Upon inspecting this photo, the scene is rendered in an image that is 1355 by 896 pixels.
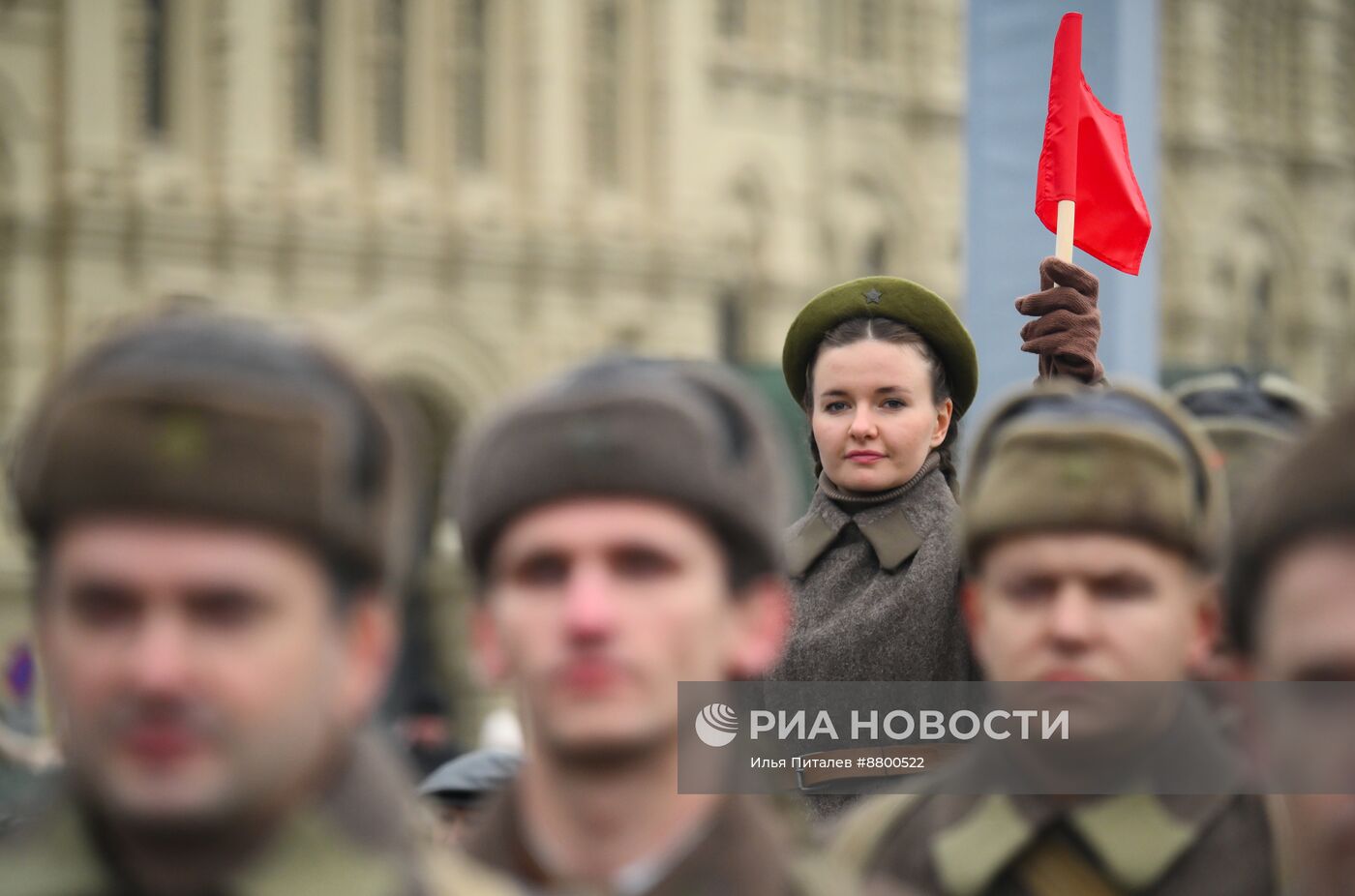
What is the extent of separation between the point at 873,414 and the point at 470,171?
2316 cm

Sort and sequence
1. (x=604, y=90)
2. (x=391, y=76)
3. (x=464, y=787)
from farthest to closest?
(x=604, y=90) < (x=391, y=76) < (x=464, y=787)

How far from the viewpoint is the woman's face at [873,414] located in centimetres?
452

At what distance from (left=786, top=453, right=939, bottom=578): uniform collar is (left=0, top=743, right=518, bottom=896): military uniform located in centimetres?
197

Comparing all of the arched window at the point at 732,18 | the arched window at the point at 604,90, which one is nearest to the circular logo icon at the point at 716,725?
the arched window at the point at 604,90

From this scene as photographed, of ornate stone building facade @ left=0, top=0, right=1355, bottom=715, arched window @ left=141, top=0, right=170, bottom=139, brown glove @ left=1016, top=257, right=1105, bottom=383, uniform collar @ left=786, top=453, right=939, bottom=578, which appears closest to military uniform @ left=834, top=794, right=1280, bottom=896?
uniform collar @ left=786, top=453, right=939, bottom=578

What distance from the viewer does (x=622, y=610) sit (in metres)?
2.70

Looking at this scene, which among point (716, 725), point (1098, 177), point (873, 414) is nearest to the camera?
point (716, 725)

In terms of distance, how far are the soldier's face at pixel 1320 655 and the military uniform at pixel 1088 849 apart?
1.51ft

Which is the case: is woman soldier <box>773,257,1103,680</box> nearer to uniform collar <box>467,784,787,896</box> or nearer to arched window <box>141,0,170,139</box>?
uniform collar <box>467,784,787,896</box>

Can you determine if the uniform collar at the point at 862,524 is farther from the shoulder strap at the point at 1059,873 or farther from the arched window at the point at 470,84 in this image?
the arched window at the point at 470,84

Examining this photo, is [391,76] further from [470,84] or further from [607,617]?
[607,617]

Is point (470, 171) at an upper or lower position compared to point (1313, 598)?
upper

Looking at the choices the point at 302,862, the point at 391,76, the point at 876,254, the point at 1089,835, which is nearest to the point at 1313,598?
the point at 1089,835

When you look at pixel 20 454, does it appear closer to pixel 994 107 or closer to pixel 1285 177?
pixel 994 107
